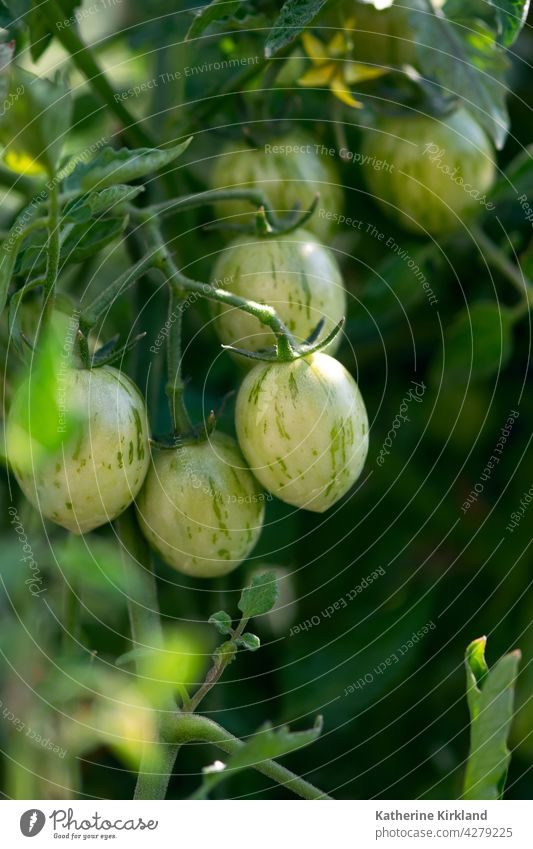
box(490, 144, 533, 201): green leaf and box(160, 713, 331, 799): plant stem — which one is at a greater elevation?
box(490, 144, 533, 201): green leaf

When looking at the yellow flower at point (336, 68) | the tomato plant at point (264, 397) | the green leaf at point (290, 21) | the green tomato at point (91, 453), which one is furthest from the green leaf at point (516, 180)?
the green tomato at point (91, 453)

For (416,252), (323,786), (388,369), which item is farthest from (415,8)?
(323,786)

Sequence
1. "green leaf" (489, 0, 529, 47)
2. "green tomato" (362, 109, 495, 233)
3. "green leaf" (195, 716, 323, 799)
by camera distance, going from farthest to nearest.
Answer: "green tomato" (362, 109, 495, 233), "green leaf" (489, 0, 529, 47), "green leaf" (195, 716, 323, 799)

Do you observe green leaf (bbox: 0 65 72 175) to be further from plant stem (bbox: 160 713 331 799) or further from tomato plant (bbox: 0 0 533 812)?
plant stem (bbox: 160 713 331 799)

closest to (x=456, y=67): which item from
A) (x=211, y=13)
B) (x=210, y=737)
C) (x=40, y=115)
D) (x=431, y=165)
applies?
(x=431, y=165)

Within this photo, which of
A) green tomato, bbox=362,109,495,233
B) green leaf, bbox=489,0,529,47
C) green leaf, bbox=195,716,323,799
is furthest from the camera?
green tomato, bbox=362,109,495,233

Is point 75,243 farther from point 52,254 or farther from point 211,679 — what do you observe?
point 211,679

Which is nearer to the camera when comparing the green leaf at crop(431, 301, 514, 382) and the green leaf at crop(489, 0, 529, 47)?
the green leaf at crop(489, 0, 529, 47)

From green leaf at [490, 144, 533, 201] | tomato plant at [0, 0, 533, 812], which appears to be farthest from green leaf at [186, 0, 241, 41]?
green leaf at [490, 144, 533, 201]
